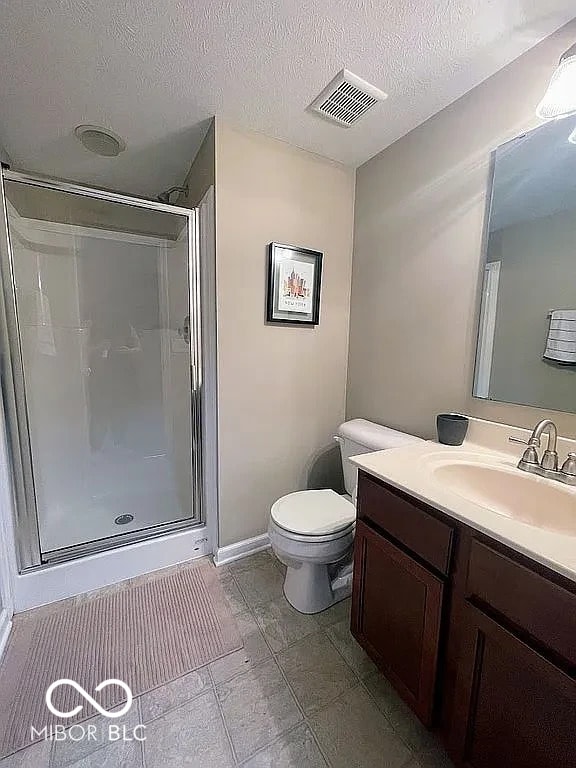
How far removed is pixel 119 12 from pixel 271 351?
135cm

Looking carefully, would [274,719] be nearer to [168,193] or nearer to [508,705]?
[508,705]

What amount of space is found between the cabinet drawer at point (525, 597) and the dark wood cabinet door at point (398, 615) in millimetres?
131

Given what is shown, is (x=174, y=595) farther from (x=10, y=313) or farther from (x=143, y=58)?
(x=143, y=58)

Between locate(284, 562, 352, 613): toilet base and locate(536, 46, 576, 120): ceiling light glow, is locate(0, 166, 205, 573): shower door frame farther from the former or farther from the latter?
locate(536, 46, 576, 120): ceiling light glow

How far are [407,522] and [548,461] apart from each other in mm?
509

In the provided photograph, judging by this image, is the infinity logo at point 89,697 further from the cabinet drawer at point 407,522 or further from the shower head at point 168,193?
the shower head at point 168,193

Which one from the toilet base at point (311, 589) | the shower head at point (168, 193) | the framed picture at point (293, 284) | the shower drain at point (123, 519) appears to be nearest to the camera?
the toilet base at point (311, 589)

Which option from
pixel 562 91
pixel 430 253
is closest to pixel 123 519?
pixel 430 253

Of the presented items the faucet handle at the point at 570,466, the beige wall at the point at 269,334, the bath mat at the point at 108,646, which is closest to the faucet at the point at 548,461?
the faucet handle at the point at 570,466

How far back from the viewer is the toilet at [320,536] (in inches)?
54.3

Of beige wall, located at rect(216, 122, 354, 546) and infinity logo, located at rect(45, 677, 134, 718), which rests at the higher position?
beige wall, located at rect(216, 122, 354, 546)

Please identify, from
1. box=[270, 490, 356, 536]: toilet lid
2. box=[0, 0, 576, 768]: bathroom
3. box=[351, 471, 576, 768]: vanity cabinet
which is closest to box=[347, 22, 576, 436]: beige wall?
box=[0, 0, 576, 768]: bathroom

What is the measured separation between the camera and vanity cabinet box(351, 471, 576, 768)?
65cm

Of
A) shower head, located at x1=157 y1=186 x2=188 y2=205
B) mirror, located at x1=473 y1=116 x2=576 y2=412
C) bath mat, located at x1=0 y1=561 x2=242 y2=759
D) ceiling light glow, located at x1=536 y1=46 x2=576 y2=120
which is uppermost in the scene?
shower head, located at x1=157 y1=186 x2=188 y2=205
